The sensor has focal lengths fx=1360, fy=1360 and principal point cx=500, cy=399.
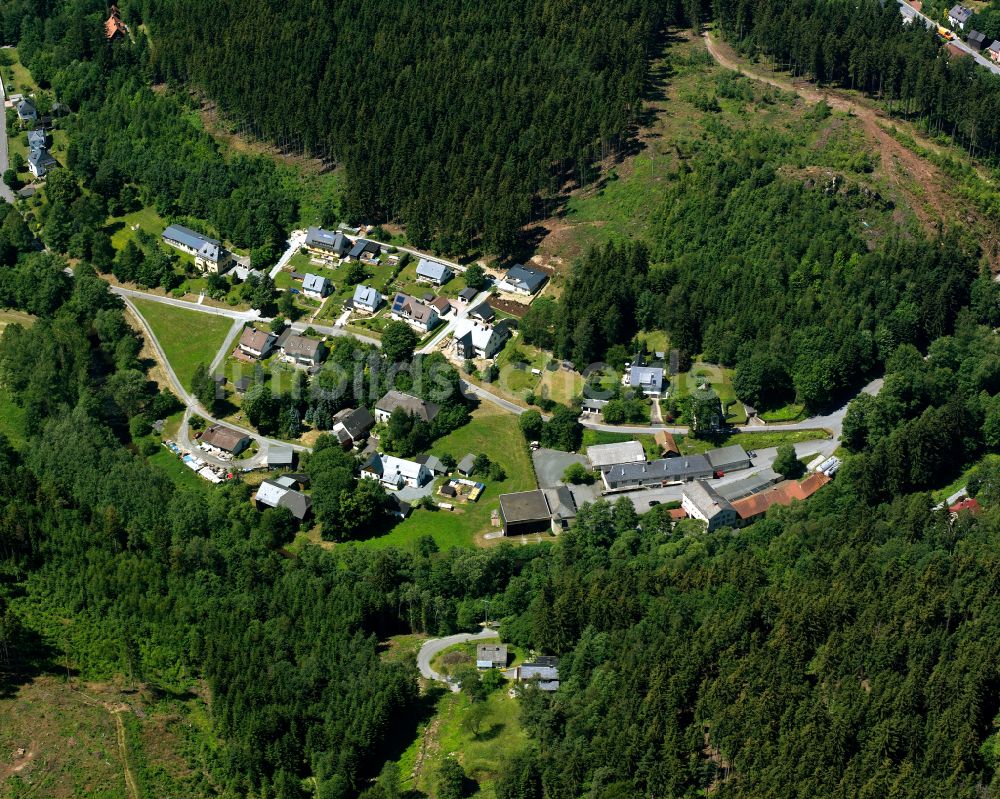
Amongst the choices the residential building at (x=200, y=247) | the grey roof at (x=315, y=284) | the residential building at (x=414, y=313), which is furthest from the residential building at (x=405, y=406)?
the residential building at (x=200, y=247)

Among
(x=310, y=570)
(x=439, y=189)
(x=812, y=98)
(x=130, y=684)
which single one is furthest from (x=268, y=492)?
(x=812, y=98)

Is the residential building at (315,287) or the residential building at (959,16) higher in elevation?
the residential building at (959,16)

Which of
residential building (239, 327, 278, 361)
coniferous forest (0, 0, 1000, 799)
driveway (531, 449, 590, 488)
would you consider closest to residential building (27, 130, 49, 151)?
coniferous forest (0, 0, 1000, 799)

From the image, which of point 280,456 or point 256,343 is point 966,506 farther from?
point 256,343

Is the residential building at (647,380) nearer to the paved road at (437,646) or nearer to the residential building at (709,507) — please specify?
the residential building at (709,507)

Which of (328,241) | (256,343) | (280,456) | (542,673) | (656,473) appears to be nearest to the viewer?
(542,673)

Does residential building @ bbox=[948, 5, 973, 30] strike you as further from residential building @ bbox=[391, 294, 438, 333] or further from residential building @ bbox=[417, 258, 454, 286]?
residential building @ bbox=[391, 294, 438, 333]

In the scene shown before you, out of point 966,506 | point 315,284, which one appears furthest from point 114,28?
point 966,506
